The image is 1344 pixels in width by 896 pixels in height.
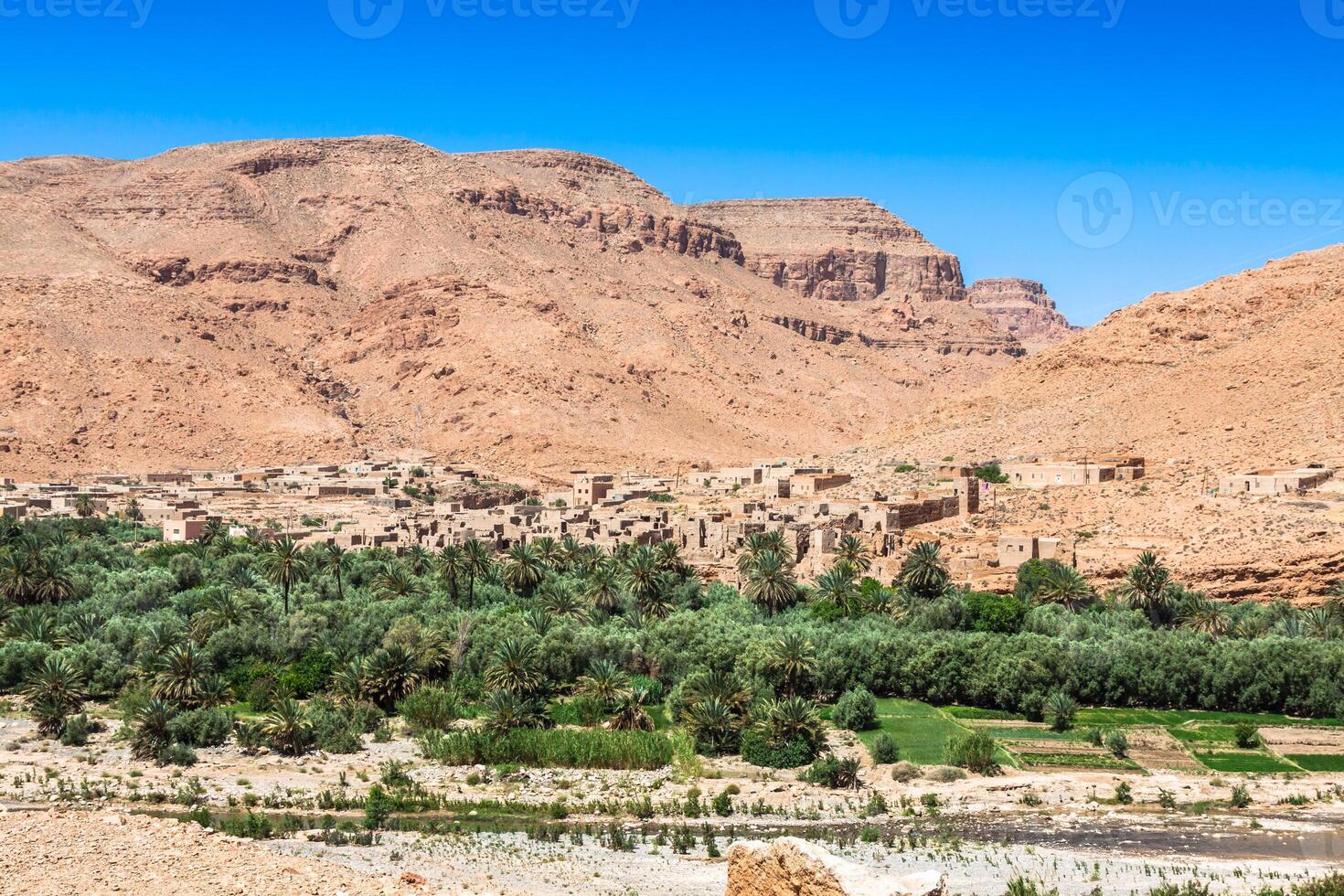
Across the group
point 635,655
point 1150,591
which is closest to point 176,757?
point 635,655

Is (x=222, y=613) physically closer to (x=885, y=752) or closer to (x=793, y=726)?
(x=793, y=726)

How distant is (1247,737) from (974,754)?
707cm

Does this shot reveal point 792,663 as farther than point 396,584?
No

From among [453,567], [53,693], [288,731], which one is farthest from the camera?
[453,567]

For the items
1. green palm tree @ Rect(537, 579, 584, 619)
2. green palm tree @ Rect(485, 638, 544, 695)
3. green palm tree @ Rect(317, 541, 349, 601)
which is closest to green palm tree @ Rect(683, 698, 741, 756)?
green palm tree @ Rect(485, 638, 544, 695)

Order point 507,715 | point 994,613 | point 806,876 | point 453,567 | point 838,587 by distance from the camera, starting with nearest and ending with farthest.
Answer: point 806,876 < point 507,715 < point 994,613 < point 838,587 < point 453,567

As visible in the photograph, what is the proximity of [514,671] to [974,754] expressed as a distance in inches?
443

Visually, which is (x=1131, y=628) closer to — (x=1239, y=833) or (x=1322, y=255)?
(x=1239, y=833)

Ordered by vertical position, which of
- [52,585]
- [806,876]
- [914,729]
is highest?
[52,585]

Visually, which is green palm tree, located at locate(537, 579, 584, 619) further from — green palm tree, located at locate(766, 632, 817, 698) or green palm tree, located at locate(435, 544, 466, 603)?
green palm tree, located at locate(766, 632, 817, 698)

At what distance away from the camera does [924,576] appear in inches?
1801

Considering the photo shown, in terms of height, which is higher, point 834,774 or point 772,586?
point 772,586

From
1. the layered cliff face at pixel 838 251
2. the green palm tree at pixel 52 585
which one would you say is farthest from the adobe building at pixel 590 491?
the layered cliff face at pixel 838 251

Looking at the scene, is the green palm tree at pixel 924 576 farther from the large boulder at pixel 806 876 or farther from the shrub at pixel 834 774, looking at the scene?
the large boulder at pixel 806 876
